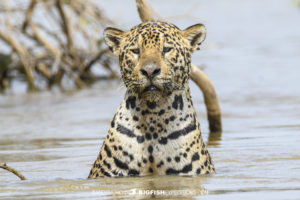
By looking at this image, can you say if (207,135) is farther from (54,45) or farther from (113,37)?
(54,45)

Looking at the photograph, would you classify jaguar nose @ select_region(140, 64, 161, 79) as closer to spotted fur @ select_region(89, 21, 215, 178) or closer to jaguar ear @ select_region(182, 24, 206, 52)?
spotted fur @ select_region(89, 21, 215, 178)

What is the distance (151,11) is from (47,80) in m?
8.45

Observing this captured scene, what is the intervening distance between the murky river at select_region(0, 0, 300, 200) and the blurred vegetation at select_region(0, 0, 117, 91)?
51 cm

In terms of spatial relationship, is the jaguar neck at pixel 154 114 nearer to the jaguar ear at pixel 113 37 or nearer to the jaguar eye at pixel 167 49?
the jaguar eye at pixel 167 49

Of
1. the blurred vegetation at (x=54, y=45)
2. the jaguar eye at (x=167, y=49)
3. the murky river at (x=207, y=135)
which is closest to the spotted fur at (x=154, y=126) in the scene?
the jaguar eye at (x=167, y=49)

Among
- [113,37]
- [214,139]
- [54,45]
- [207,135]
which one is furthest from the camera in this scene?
[54,45]

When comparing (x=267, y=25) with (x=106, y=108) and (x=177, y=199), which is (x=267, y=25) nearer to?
(x=106, y=108)

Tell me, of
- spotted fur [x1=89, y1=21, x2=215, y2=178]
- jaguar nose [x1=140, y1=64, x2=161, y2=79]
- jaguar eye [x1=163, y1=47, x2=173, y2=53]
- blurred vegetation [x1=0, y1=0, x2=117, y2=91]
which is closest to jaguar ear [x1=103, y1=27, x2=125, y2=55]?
spotted fur [x1=89, y1=21, x2=215, y2=178]

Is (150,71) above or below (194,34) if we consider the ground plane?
below

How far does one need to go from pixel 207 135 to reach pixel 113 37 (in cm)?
355

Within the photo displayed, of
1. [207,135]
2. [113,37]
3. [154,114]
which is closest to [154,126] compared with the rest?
[154,114]

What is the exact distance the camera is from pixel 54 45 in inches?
658

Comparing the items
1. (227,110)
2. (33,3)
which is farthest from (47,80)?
(227,110)

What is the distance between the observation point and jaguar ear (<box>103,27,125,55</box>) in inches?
260
